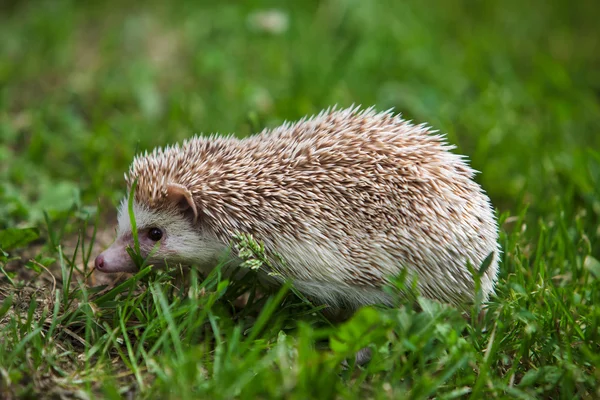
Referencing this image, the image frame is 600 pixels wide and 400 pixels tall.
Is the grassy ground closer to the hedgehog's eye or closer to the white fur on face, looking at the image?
the white fur on face

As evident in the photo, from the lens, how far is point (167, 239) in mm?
4340

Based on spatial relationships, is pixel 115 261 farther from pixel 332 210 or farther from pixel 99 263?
pixel 332 210

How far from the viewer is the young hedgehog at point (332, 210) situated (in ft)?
13.0

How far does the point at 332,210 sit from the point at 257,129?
1699mm

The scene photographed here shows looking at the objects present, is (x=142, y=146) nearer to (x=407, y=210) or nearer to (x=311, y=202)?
(x=311, y=202)

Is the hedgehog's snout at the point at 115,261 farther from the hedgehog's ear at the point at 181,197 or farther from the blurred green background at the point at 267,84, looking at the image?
the blurred green background at the point at 267,84

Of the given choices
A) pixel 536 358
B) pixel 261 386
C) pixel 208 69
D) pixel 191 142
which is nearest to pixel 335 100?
pixel 208 69

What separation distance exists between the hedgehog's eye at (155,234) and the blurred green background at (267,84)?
1.04 m

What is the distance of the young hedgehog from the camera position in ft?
13.0

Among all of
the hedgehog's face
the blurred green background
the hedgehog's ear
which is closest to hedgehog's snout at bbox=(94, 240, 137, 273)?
the hedgehog's face

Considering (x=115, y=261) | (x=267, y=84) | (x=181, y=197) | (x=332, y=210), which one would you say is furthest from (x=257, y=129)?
(x=267, y=84)

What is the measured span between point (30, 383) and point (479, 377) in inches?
89.7

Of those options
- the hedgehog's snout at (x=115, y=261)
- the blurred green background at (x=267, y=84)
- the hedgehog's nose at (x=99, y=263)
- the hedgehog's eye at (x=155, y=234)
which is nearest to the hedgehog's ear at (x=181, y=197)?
the hedgehog's eye at (x=155, y=234)

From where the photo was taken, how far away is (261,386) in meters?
3.20
